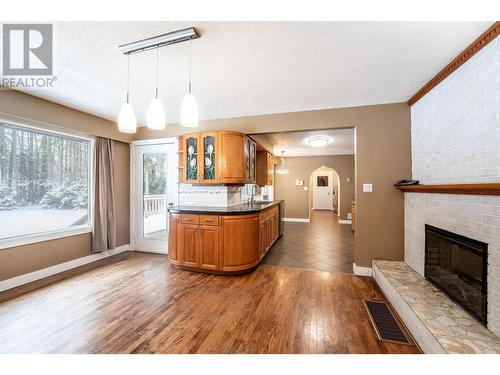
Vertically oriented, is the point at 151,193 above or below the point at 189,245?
above

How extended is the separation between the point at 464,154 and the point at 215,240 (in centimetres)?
297

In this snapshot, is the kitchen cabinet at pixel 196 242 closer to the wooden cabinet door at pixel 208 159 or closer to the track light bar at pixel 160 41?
the wooden cabinet door at pixel 208 159

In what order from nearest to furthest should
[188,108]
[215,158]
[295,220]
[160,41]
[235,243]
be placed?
[188,108]
[160,41]
[235,243]
[215,158]
[295,220]

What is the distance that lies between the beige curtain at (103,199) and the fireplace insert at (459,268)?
4.90 meters

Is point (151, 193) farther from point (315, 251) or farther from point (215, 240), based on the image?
point (315, 251)

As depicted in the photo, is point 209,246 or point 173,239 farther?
point 173,239

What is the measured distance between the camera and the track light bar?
64.3 inches

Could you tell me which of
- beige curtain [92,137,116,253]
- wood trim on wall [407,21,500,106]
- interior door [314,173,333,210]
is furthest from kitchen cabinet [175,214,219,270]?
interior door [314,173,333,210]

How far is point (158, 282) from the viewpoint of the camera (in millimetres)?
2898

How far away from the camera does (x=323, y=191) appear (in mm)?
11688

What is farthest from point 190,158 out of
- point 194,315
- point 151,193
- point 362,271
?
point 362,271

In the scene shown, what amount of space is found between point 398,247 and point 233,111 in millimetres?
3284

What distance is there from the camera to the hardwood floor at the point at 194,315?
1719 mm
